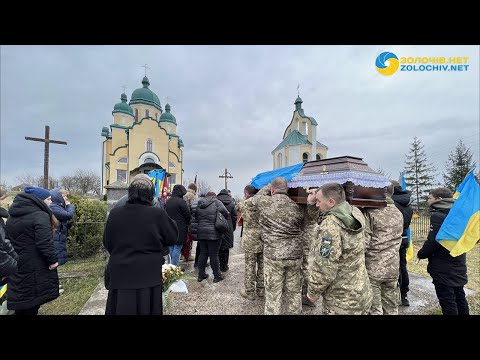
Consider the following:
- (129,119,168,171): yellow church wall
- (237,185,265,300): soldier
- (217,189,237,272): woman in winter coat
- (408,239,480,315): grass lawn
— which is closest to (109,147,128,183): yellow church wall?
(129,119,168,171): yellow church wall

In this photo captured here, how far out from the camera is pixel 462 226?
2811 mm

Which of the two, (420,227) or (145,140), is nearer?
(420,227)

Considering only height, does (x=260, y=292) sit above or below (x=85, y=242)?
below

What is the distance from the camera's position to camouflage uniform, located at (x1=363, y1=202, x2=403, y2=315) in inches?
107

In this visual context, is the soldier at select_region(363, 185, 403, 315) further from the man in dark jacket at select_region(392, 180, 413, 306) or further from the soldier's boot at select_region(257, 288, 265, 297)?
the soldier's boot at select_region(257, 288, 265, 297)

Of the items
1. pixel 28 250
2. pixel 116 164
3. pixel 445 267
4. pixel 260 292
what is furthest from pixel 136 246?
pixel 116 164

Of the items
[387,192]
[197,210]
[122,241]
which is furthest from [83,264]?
[387,192]

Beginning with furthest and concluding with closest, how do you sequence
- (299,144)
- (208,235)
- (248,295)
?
(299,144) < (208,235) < (248,295)

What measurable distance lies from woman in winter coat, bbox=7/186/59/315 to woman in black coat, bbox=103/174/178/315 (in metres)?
1.26

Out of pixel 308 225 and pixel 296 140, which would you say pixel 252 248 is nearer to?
pixel 308 225

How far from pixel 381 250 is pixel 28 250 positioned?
4297 millimetres

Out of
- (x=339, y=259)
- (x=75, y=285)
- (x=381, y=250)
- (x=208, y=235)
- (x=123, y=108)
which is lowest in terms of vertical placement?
(x=75, y=285)

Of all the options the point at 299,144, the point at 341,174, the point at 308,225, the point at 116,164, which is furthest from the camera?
the point at 116,164

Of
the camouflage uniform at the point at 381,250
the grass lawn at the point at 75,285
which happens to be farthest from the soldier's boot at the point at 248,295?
the grass lawn at the point at 75,285
